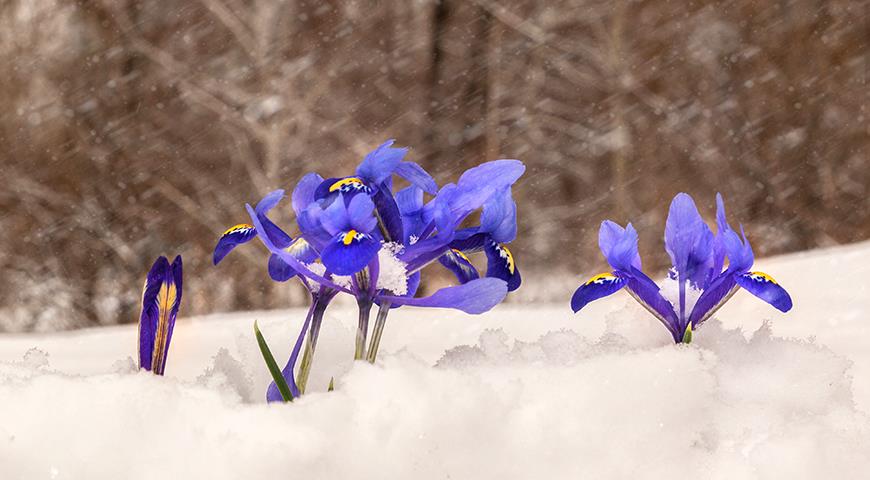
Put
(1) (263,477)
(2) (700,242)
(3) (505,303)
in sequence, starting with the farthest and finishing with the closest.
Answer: (3) (505,303) < (2) (700,242) < (1) (263,477)

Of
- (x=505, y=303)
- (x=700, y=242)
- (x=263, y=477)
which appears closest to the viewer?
(x=263, y=477)

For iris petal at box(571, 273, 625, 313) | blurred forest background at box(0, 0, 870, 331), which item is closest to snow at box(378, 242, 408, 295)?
iris petal at box(571, 273, 625, 313)

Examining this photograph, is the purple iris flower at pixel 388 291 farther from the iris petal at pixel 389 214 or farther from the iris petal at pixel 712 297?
the iris petal at pixel 712 297

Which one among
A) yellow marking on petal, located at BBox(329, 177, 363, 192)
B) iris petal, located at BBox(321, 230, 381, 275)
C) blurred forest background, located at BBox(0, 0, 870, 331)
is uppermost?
blurred forest background, located at BBox(0, 0, 870, 331)

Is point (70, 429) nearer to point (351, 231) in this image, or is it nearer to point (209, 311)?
point (351, 231)

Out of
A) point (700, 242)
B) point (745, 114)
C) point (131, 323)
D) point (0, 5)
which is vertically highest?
point (0, 5)

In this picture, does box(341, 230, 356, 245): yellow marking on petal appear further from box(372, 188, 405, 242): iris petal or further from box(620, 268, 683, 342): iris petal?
box(620, 268, 683, 342): iris petal

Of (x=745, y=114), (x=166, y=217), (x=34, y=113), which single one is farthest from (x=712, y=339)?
(x=34, y=113)
